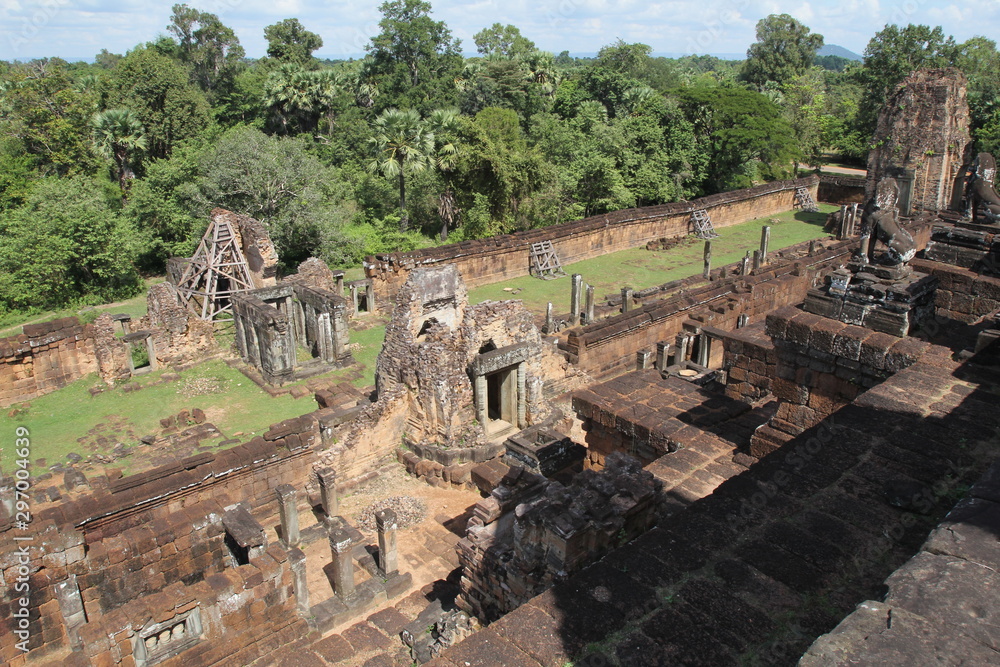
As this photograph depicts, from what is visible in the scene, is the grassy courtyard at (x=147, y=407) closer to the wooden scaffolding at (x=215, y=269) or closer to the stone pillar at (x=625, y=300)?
the wooden scaffolding at (x=215, y=269)

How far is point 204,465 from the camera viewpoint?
457 inches

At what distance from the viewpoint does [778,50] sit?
71.2 metres

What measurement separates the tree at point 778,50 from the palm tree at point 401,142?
53.9 metres

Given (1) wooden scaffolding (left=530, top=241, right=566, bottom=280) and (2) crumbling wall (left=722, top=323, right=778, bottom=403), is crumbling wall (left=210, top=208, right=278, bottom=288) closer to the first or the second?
(1) wooden scaffolding (left=530, top=241, right=566, bottom=280)

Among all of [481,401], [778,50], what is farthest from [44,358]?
[778,50]

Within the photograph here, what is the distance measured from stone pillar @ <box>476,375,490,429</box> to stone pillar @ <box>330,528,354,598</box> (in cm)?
451

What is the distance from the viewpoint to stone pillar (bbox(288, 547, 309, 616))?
9.05 metres

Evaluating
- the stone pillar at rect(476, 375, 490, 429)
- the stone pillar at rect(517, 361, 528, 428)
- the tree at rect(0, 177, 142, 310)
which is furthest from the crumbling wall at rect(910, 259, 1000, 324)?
the tree at rect(0, 177, 142, 310)

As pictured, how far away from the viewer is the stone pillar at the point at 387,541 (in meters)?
10.2

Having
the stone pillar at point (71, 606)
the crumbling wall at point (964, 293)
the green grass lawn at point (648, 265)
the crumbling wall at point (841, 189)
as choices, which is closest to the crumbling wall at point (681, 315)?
the green grass lawn at point (648, 265)

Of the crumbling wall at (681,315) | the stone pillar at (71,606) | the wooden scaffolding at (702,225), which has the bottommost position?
the stone pillar at (71,606)

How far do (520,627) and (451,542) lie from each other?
7.26m

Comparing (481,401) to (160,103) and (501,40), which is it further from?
(501,40)

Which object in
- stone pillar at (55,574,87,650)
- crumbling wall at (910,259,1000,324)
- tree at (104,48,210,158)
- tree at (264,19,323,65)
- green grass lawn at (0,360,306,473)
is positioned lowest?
green grass lawn at (0,360,306,473)
